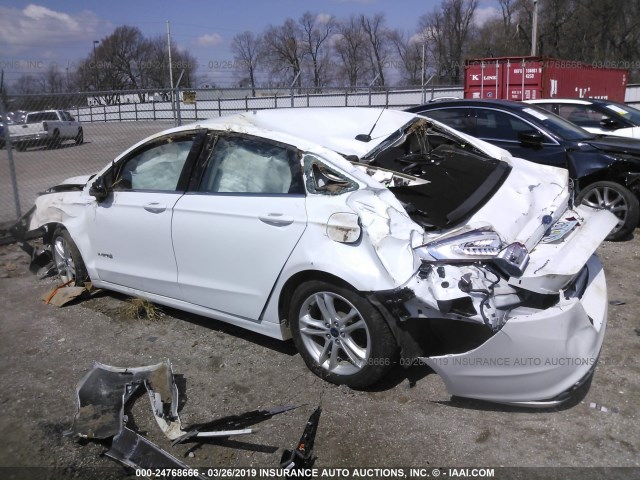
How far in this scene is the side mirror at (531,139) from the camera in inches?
249

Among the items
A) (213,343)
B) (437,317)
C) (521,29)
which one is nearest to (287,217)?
(437,317)

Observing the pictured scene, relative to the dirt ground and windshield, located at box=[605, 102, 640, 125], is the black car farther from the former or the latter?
windshield, located at box=[605, 102, 640, 125]

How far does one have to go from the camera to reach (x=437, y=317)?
2.88 metres

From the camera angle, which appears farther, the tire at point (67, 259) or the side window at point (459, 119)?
the side window at point (459, 119)

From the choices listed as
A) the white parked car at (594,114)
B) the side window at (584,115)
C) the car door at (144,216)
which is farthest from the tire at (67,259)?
the side window at (584,115)

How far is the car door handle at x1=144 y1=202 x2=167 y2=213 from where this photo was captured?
4.02m

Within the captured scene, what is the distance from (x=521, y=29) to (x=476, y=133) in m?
54.9

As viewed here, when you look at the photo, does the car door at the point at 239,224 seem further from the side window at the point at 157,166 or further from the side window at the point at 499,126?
the side window at the point at 499,126

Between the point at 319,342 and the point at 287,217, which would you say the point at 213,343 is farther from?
the point at 287,217

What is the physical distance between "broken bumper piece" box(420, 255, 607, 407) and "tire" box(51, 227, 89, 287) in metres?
3.48

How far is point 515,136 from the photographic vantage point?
22.5ft

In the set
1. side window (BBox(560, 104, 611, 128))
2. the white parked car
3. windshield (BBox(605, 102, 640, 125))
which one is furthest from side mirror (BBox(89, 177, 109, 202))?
windshield (BBox(605, 102, 640, 125))

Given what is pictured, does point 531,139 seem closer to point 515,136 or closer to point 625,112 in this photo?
point 515,136

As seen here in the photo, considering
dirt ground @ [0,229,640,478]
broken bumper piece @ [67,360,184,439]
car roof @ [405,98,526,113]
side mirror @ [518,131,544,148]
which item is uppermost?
car roof @ [405,98,526,113]
